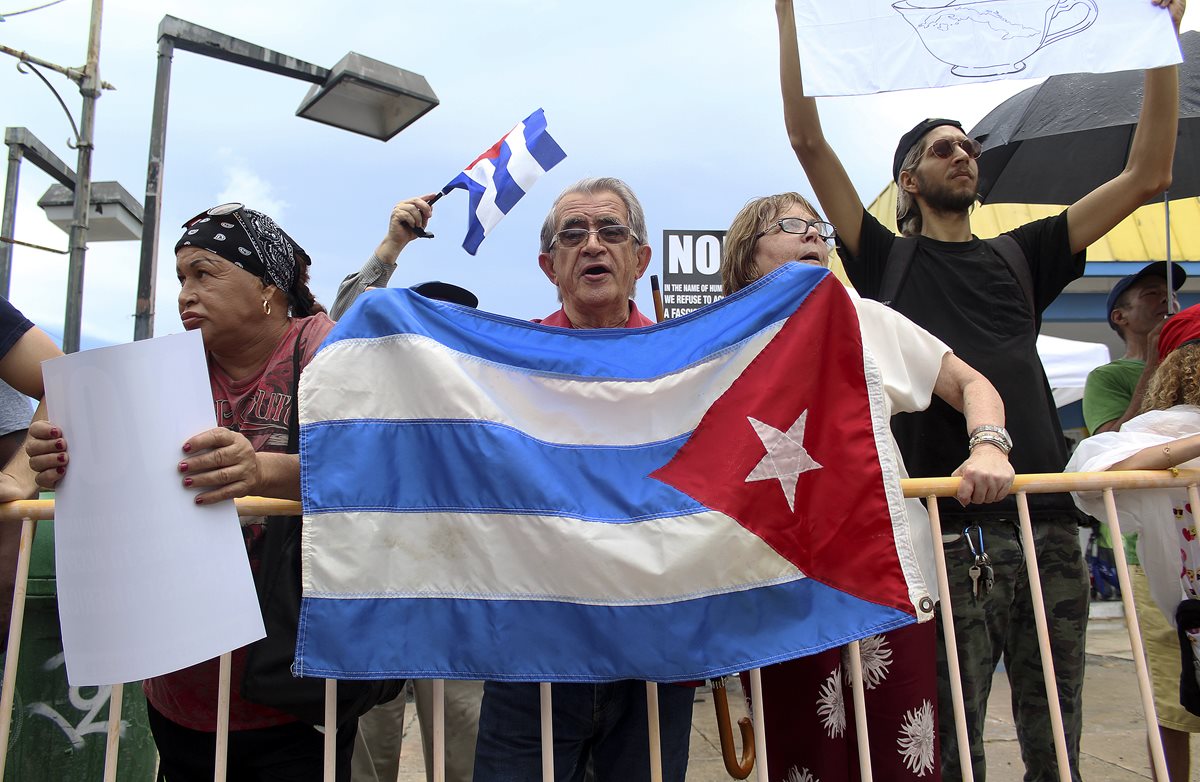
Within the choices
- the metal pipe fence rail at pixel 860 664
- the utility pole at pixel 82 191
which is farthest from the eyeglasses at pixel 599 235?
the utility pole at pixel 82 191

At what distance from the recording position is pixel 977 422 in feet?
6.86

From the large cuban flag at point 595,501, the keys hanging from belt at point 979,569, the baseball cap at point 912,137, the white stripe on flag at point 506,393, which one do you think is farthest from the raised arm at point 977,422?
the baseball cap at point 912,137

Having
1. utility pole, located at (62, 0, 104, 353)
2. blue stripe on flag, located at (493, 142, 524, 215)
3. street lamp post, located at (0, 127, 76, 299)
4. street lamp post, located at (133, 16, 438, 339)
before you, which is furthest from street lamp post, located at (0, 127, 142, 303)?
blue stripe on flag, located at (493, 142, 524, 215)

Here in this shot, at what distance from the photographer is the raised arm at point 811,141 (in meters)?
2.84

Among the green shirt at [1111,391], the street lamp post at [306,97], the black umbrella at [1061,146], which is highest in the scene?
the street lamp post at [306,97]

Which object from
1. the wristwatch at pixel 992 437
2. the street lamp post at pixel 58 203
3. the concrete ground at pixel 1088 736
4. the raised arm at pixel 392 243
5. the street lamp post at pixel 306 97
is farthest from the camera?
the street lamp post at pixel 58 203

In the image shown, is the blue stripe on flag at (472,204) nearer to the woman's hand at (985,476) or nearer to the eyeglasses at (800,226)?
the eyeglasses at (800,226)

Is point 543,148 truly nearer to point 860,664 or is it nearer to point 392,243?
point 392,243

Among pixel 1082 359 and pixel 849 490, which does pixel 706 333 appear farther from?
pixel 1082 359

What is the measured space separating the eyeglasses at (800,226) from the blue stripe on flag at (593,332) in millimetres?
440

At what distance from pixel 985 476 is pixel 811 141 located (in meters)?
1.40

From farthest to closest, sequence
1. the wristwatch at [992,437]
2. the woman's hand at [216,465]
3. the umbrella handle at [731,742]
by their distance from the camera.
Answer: the umbrella handle at [731,742]
the wristwatch at [992,437]
the woman's hand at [216,465]

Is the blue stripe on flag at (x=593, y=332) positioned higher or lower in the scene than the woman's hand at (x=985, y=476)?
higher

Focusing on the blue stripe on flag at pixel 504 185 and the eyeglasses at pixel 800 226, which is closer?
the eyeglasses at pixel 800 226
